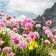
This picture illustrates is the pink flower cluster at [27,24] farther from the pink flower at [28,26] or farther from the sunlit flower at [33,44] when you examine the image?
the sunlit flower at [33,44]

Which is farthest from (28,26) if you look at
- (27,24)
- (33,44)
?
(33,44)

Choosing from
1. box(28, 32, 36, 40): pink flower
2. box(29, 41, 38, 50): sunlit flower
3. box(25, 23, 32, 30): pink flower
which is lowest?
box(29, 41, 38, 50): sunlit flower

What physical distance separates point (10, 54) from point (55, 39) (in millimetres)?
1812

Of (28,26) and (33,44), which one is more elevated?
(28,26)

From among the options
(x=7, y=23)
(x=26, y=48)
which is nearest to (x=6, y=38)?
(x=7, y=23)

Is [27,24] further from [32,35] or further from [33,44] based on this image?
[33,44]

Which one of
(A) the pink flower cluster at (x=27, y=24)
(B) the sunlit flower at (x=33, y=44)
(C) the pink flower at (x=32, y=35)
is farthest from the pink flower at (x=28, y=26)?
(B) the sunlit flower at (x=33, y=44)

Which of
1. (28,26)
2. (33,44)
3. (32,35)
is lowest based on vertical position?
(33,44)

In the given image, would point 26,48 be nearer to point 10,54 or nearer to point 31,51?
point 31,51

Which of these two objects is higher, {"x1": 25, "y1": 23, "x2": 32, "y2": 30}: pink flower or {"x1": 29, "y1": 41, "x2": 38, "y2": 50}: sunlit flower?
{"x1": 25, "y1": 23, "x2": 32, "y2": 30}: pink flower

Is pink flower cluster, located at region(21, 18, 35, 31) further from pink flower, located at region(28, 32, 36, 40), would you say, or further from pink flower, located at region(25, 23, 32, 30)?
pink flower, located at region(28, 32, 36, 40)

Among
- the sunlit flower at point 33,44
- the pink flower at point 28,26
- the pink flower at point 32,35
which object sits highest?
the pink flower at point 28,26

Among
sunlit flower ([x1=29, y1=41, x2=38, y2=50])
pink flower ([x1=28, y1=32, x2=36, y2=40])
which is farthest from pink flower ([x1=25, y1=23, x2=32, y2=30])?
sunlit flower ([x1=29, y1=41, x2=38, y2=50])

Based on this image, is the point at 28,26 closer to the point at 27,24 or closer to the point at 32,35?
the point at 27,24
